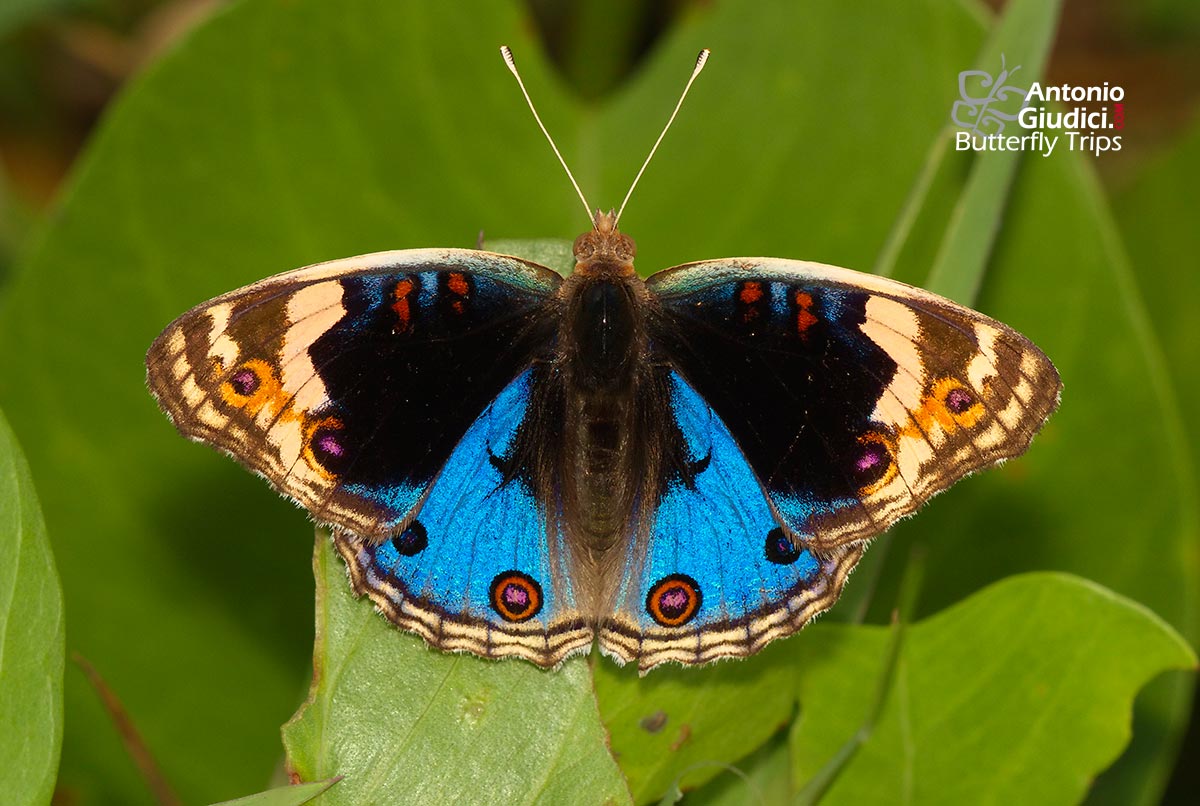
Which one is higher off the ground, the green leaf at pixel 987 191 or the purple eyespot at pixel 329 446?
the green leaf at pixel 987 191

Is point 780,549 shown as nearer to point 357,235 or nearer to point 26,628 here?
point 26,628

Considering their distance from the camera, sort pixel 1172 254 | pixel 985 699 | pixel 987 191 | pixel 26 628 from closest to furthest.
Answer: pixel 26 628
pixel 985 699
pixel 987 191
pixel 1172 254

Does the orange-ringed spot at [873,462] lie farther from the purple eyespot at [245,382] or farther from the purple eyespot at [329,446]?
the purple eyespot at [245,382]

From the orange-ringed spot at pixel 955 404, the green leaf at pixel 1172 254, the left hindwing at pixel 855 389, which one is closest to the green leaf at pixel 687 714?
the left hindwing at pixel 855 389

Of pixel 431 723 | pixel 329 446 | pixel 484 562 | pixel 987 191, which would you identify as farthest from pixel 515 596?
pixel 987 191

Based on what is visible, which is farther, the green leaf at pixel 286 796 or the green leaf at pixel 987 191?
the green leaf at pixel 987 191

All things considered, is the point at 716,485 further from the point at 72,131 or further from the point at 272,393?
the point at 72,131
